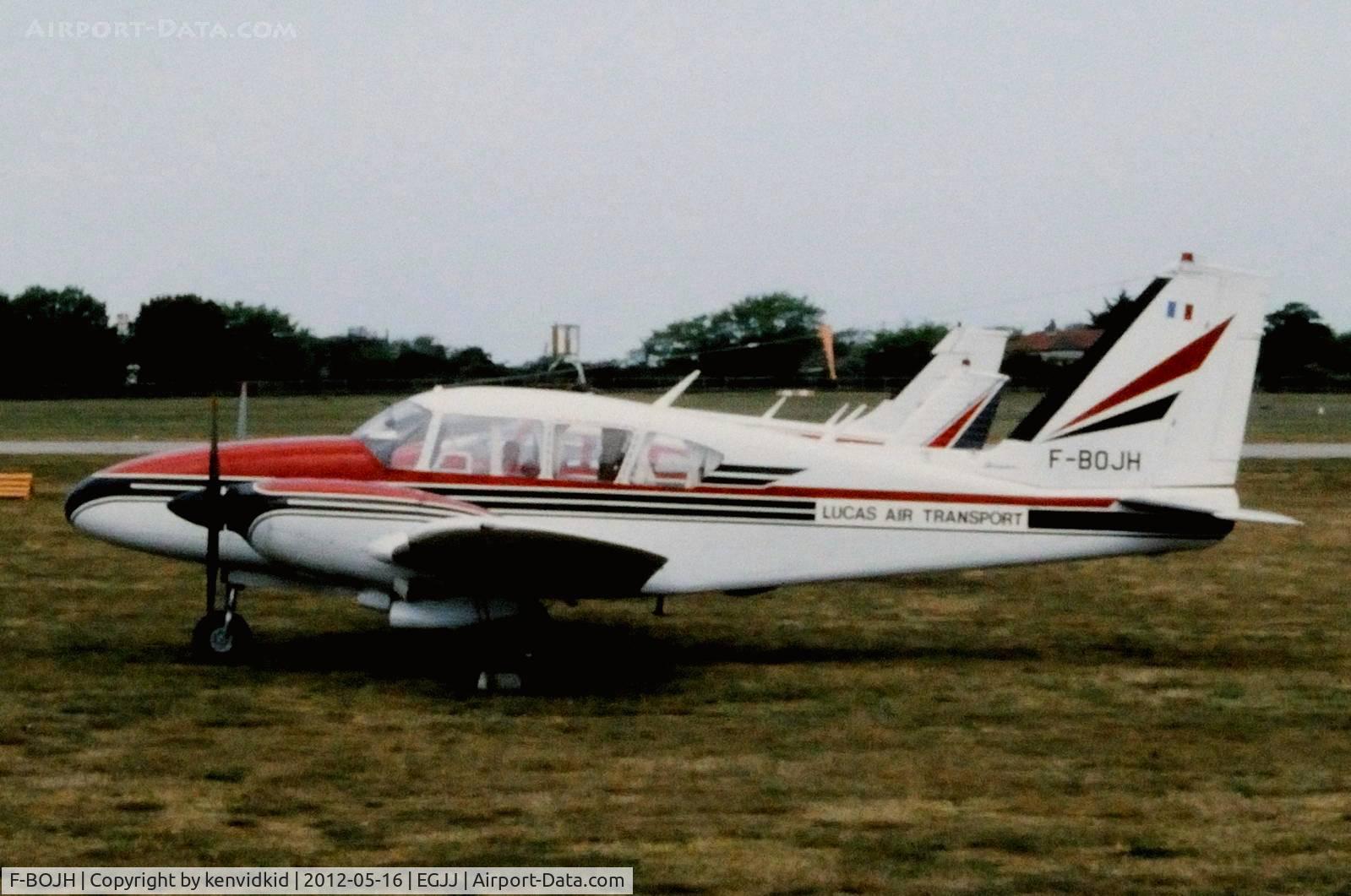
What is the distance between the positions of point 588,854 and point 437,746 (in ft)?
7.86

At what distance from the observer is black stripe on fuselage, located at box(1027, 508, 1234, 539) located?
41.3 ft

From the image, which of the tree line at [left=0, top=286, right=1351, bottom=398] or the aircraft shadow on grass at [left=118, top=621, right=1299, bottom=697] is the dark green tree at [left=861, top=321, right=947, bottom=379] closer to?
the tree line at [left=0, top=286, right=1351, bottom=398]

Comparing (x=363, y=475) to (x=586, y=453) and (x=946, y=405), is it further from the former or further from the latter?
(x=946, y=405)

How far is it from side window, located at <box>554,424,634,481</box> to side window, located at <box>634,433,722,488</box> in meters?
0.17

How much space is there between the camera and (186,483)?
11.9 meters

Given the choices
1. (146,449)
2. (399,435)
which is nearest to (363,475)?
(399,435)

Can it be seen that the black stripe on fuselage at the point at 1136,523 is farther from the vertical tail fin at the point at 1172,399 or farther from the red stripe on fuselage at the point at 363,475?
the vertical tail fin at the point at 1172,399

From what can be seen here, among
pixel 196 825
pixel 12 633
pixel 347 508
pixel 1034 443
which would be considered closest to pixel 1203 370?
pixel 1034 443

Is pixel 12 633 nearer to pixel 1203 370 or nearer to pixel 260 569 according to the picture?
pixel 260 569

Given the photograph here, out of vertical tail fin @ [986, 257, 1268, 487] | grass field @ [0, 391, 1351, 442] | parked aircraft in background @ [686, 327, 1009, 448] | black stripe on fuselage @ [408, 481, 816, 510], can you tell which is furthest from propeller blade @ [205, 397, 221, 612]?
grass field @ [0, 391, 1351, 442]

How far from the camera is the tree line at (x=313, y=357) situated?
56.3 m

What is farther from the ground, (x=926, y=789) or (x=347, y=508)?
(x=347, y=508)

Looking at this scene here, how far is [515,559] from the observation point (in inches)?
442

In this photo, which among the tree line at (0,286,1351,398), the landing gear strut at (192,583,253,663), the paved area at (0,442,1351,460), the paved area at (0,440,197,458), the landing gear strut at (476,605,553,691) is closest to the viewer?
the landing gear strut at (476,605,553,691)
